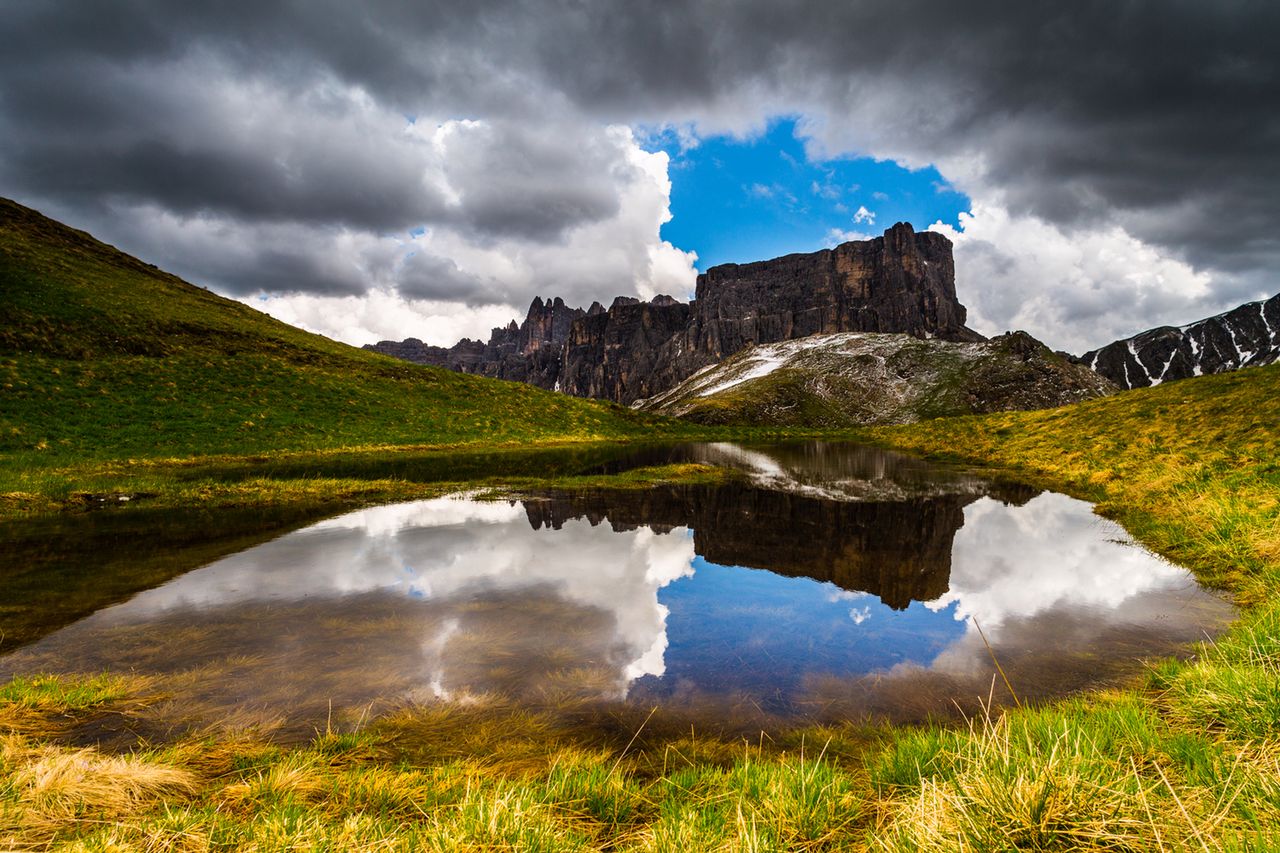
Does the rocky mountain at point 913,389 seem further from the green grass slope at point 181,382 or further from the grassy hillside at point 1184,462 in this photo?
the grassy hillside at point 1184,462

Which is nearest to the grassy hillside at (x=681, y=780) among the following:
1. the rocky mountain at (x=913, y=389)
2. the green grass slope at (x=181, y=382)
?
the green grass slope at (x=181, y=382)

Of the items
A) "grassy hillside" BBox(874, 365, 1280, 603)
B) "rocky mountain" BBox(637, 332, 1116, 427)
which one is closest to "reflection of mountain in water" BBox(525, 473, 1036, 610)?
"grassy hillside" BBox(874, 365, 1280, 603)

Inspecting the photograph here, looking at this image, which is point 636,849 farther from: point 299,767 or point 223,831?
point 299,767

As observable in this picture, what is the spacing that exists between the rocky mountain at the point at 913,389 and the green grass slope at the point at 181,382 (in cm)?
10130

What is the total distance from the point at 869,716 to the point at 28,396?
49.6 m

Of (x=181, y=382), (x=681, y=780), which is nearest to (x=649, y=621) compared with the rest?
(x=681, y=780)

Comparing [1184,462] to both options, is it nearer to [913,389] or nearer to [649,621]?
[649,621]

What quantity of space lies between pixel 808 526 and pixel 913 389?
609ft

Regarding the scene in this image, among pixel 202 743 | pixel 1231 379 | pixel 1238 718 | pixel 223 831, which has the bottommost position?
pixel 202 743

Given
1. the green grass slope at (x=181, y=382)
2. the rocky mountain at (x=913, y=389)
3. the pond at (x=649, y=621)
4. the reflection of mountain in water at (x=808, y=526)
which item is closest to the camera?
the pond at (x=649, y=621)

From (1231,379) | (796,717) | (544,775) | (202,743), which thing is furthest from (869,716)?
(1231,379)

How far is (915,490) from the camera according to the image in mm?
26047

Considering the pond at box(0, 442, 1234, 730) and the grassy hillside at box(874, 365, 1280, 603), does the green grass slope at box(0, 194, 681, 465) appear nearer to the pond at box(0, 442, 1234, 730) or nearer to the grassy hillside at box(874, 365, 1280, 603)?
the pond at box(0, 442, 1234, 730)

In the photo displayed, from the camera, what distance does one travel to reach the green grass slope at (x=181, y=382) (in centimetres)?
3272
